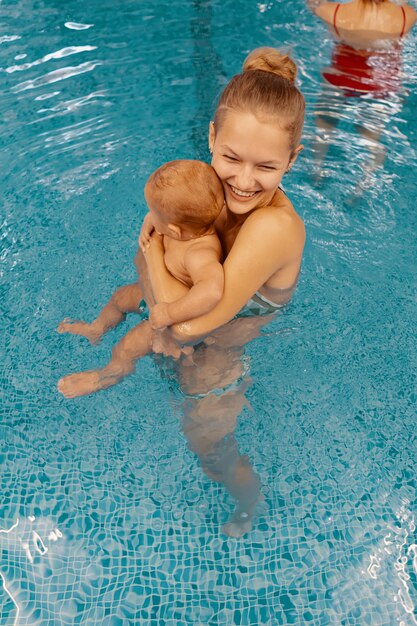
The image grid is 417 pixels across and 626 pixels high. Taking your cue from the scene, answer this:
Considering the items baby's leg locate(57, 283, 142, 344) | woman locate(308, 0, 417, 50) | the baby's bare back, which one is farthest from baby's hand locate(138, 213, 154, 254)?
woman locate(308, 0, 417, 50)

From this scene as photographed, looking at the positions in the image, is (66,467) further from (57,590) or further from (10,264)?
(10,264)

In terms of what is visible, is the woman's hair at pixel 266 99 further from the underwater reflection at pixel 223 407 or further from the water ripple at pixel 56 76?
the water ripple at pixel 56 76

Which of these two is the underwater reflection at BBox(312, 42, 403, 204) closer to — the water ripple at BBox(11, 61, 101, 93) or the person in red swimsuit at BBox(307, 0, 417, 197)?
the person in red swimsuit at BBox(307, 0, 417, 197)

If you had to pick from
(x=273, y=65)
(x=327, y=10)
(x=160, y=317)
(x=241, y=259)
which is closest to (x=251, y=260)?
(x=241, y=259)

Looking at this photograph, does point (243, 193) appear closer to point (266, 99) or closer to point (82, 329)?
point (266, 99)

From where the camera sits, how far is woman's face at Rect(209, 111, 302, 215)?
2104mm

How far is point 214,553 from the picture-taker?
9.07ft

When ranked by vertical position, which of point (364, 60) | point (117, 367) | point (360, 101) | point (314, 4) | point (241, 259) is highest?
point (314, 4)

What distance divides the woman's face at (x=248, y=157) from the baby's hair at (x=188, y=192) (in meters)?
0.07

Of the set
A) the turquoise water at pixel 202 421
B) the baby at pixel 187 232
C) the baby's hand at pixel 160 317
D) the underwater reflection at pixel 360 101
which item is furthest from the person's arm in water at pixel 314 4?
the baby's hand at pixel 160 317

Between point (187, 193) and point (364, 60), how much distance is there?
11.7ft

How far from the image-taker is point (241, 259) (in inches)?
86.0

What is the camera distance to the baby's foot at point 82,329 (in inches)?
121

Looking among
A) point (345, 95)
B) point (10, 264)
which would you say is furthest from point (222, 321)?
point (345, 95)
